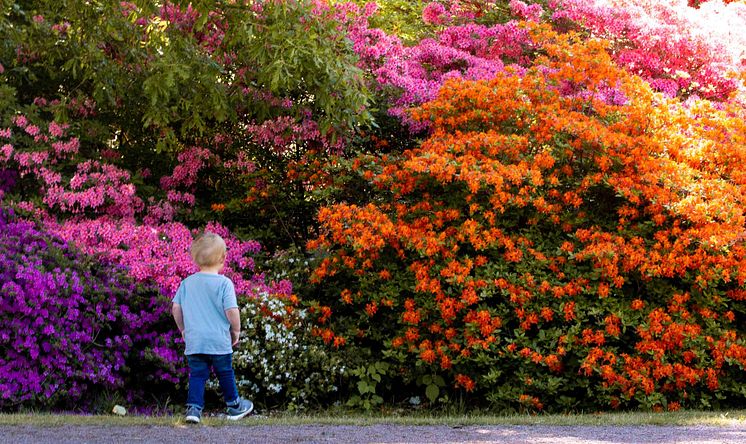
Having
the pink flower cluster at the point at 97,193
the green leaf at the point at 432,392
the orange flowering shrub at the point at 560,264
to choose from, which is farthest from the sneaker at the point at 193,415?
the pink flower cluster at the point at 97,193

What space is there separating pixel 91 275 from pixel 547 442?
3407 millimetres

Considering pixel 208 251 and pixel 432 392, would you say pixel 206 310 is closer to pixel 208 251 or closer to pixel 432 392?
pixel 208 251

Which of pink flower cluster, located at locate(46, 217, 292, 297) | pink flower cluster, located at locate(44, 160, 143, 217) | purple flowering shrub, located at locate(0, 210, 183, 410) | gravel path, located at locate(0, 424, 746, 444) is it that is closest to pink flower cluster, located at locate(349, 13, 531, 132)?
pink flower cluster, located at locate(46, 217, 292, 297)

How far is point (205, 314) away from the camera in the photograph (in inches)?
185

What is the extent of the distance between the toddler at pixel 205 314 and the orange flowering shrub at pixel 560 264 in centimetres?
169

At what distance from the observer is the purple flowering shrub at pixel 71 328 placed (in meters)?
5.34

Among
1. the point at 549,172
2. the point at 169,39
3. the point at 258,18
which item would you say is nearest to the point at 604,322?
the point at 549,172

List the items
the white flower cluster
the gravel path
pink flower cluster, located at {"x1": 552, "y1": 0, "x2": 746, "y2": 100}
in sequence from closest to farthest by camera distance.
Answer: the gravel path < the white flower cluster < pink flower cluster, located at {"x1": 552, "y1": 0, "x2": 746, "y2": 100}

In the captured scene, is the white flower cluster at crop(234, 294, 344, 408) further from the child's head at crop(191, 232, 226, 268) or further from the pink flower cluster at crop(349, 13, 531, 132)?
the pink flower cluster at crop(349, 13, 531, 132)

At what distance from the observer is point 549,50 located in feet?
24.8

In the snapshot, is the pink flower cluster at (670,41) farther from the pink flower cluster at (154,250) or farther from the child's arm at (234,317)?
the child's arm at (234,317)

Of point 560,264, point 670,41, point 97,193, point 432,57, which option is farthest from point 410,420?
point 670,41

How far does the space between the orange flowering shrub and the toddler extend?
169 cm

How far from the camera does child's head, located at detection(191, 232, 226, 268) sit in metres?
4.65
